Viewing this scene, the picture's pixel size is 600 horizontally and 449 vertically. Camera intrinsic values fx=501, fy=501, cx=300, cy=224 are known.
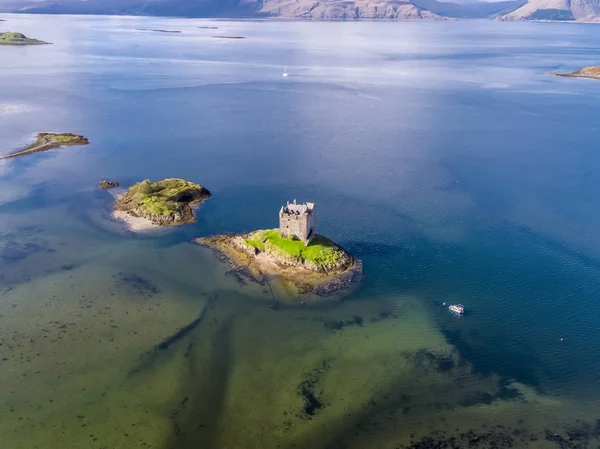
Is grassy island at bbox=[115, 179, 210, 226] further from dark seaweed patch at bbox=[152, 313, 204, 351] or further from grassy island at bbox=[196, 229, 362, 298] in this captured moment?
dark seaweed patch at bbox=[152, 313, 204, 351]

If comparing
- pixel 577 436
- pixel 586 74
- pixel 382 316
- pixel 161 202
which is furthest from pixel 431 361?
pixel 586 74

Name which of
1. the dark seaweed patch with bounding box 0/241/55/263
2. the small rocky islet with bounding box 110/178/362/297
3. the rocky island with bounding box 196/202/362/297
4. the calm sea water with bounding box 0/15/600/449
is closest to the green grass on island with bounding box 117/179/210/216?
the calm sea water with bounding box 0/15/600/449

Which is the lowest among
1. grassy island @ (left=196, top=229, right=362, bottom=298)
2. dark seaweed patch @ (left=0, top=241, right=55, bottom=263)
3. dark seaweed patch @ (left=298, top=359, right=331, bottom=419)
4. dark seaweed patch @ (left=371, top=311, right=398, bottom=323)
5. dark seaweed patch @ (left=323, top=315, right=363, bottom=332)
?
dark seaweed patch @ (left=298, top=359, right=331, bottom=419)

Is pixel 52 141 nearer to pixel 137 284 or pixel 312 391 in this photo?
pixel 137 284

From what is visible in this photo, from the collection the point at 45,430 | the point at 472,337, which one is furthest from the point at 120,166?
the point at 472,337

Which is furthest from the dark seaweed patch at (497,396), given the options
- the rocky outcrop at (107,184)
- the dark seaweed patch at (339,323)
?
the rocky outcrop at (107,184)

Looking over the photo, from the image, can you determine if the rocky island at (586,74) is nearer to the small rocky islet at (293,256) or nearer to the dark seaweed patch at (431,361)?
the small rocky islet at (293,256)

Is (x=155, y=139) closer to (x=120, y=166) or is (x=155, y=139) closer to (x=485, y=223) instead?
(x=120, y=166)
